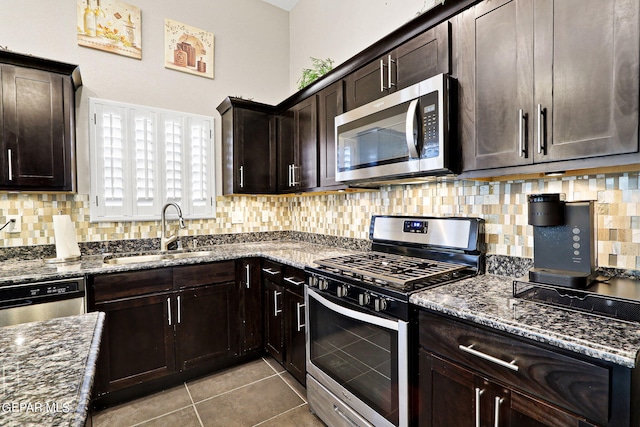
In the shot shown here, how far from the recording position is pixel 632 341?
0.90 m

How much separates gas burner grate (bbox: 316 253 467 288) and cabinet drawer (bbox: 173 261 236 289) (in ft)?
3.22

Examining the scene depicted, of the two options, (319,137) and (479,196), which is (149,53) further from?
(479,196)

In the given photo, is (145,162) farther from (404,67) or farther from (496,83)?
(496,83)

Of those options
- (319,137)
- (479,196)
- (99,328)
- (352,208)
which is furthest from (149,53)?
(479,196)

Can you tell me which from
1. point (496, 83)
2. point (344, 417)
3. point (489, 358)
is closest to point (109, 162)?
point (344, 417)

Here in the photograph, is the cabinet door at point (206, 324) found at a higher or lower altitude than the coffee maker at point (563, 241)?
lower

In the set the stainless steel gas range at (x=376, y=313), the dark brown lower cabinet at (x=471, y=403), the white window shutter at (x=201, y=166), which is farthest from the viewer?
the white window shutter at (x=201, y=166)

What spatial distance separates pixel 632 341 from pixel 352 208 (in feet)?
6.60

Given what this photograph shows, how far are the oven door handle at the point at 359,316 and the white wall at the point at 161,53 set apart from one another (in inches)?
78.8

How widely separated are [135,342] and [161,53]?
2516 mm

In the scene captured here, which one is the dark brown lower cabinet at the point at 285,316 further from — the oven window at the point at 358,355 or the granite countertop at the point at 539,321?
the granite countertop at the point at 539,321

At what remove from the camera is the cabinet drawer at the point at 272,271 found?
2453 mm

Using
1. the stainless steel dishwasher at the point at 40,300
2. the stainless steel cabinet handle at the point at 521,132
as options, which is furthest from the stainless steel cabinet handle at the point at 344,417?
the stainless steel dishwasher at the point at 40,300

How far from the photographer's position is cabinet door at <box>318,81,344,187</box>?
2345 mm
